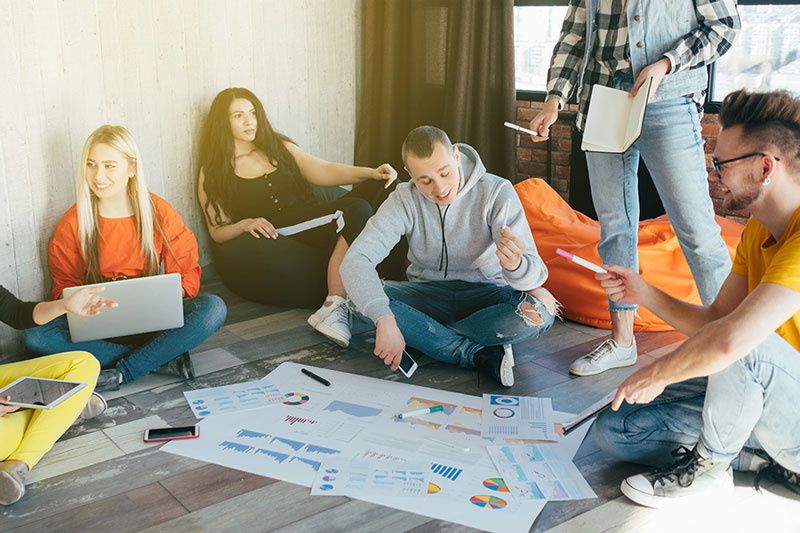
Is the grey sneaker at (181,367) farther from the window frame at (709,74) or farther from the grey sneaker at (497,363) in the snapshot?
the window frame at (709,74)

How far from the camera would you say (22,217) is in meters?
2.81

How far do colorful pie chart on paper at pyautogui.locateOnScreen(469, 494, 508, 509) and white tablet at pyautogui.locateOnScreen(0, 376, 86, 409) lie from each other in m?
1.08

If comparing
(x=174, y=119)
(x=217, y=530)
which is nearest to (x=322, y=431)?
(x=217, y=530)

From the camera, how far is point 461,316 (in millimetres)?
2732

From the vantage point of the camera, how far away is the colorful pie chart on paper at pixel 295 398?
238cm

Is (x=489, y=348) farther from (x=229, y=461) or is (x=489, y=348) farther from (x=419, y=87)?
(x=419, y=87)

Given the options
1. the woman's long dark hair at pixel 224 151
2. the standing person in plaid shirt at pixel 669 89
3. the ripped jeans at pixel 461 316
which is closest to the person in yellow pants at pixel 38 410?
the ripped jeans at pixel 461 316

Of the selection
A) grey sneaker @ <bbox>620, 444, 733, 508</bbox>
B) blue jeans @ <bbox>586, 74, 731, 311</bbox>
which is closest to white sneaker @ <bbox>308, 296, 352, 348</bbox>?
blue jeans @ <bbox>586, 74, 731, 311</bbox>

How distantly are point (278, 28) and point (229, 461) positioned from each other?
2404 mm

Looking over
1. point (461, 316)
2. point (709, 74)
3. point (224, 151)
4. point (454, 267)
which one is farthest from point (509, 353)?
point (709, 74)

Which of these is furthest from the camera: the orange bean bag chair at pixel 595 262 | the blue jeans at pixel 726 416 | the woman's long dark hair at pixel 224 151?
the woman's long dark hair at pixel 224 151

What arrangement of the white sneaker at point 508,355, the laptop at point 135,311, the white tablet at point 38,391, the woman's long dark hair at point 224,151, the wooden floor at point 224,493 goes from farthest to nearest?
the woman's long dark hair at point 224,151
the white sneaker at point 508,355
the laptop at point 135,311
the white tablet at point 38,391
the wooden floor at point 224,493

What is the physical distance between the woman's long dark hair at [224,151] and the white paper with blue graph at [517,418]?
5.20 ft

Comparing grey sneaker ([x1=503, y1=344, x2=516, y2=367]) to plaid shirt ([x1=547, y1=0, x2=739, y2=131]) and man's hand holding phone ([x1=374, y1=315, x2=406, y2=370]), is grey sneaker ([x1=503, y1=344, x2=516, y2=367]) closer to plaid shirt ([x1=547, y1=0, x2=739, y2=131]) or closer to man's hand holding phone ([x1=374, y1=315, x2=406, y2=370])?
man's hand holding phone ([x1=374, y1=315, x2=406, y2=370])
